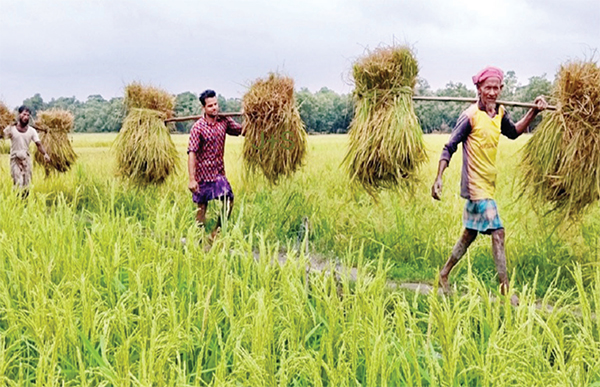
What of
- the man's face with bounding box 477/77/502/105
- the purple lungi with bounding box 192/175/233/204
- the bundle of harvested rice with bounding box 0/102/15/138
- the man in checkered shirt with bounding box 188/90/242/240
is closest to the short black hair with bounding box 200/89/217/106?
the man in checkered shirt with bounding box 188/90/242/240

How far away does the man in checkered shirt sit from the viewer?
4.92 m

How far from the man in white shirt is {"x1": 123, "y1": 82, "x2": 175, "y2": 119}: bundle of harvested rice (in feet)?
4.71

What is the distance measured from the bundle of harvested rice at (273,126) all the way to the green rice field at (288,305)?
14.1 inches

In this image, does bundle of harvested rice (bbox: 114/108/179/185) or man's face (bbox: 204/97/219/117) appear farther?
bundle of harvested rice (bbox: 114/108/179/185)

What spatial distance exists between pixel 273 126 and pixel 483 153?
1996mm

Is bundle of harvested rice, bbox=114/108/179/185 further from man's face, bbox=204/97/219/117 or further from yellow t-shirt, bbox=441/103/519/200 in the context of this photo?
yellow t-shirt, bbox=441/103/519/200

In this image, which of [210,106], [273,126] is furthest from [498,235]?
[210,106]

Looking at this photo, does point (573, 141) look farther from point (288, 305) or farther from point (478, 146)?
point (288, 305)

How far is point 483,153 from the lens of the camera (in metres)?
3.74

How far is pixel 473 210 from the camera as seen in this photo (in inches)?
150

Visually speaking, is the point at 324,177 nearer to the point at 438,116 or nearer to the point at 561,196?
the point at 438,116

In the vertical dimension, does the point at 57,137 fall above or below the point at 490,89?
below

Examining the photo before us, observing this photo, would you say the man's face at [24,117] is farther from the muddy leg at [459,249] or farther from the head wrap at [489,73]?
the head wrap at [489,73]

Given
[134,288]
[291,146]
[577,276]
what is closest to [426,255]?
[291,146]
